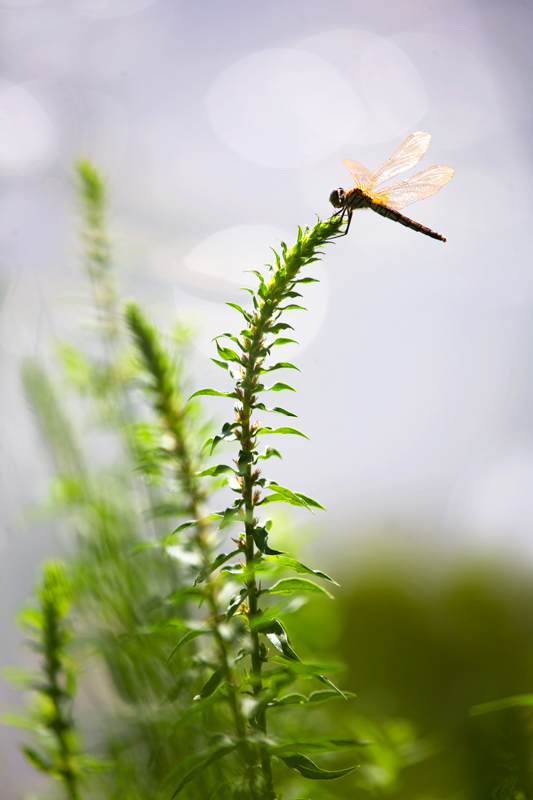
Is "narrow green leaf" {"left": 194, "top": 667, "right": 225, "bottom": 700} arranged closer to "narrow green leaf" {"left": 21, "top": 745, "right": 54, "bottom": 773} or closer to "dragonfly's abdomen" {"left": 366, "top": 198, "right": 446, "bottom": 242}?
"narrow green leaf" {"left": 21, "top": 745, "right": 54, "bottom": 773}

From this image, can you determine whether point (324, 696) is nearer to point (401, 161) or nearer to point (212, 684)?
point (212, 684)

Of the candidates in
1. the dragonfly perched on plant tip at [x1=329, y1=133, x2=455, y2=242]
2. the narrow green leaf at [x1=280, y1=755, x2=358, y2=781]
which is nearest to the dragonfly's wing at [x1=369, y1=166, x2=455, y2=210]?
the dragonfly perched on plant tip at [x1=329, y1=133, x2=455, y2=242]

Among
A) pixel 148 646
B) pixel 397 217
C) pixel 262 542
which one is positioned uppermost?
pixel 397 217

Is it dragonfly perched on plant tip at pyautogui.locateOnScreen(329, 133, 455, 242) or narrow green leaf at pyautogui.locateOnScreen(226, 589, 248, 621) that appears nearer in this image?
narrow green leaf at pyautogui.locateOnScreen(226, 589, 248, 621)

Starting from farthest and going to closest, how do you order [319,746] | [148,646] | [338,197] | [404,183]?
[404,183], [338,197], [148,646], [319,746]

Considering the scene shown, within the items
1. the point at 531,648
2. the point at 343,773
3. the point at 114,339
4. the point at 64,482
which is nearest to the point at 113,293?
the point at 114,339

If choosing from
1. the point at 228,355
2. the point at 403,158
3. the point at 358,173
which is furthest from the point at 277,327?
the point at 403,158

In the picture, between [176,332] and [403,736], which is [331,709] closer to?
[403,736]
